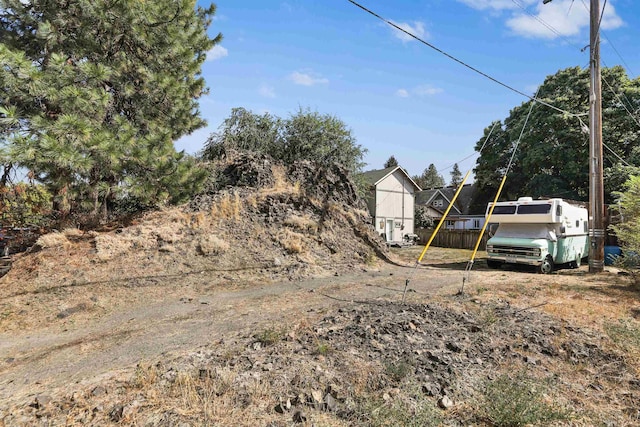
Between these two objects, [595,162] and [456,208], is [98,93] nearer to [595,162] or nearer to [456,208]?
[595,162]

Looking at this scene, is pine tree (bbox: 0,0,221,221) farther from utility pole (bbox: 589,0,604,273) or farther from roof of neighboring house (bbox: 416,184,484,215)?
roof of neighboring house (bbox: 416,184,484,215)

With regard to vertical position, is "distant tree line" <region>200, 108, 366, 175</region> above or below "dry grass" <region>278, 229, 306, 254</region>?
above

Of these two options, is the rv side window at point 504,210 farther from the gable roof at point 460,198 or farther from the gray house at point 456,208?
the gable roof at point 460,198

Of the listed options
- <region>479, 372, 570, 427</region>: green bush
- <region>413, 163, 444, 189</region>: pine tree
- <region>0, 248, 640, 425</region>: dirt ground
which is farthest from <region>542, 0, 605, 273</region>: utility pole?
<region>413, 163, 444, 189</region>: pine tree

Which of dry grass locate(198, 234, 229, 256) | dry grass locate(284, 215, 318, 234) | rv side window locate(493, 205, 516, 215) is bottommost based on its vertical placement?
dry grass locate(198, 234, 229, 256)

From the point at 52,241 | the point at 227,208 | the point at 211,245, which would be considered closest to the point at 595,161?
the point at 227,208

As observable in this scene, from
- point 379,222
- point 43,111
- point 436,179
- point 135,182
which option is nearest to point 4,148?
point 43,111

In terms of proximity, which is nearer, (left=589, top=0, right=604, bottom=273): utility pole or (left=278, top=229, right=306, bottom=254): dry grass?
(left=589, top=0, right=604, bottom=273): utility pole

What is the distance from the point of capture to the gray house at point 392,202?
1174 inches

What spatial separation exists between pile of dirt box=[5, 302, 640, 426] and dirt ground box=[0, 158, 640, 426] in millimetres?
22

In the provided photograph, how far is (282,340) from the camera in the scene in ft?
16.4

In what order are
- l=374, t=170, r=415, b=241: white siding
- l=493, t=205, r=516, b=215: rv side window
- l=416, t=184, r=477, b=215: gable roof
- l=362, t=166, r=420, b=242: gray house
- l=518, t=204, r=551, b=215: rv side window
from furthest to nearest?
l=416, t=184, r=477, b=215: gable roof < l=374, t=170, r=415, b=241: white siding < l=362, t=166, r=420, b=242: gray house < l=493, t=205, r=516, b=215: rv side window < l=518, t=204, r=551, b=215: rv side window

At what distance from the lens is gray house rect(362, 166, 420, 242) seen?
2983 centimetres

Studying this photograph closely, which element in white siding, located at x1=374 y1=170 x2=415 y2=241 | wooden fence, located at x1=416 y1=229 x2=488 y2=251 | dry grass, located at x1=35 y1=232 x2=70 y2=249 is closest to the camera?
dry grass, located at x1=35 y1=232 x2=70 y2=249
